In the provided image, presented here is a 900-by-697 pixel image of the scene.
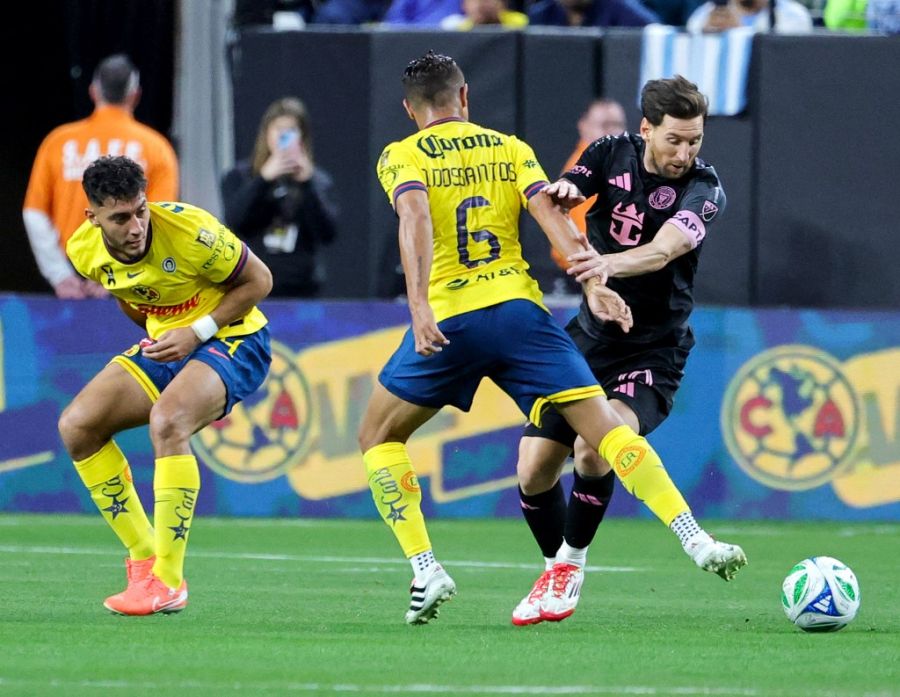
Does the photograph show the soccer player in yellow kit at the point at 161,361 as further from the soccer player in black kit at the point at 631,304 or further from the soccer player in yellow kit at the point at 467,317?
the soccer player in black kit at the point at 631,304

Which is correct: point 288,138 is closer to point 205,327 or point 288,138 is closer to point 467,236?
point 205,327

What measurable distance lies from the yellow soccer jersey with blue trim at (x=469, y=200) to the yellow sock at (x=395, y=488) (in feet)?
1.89

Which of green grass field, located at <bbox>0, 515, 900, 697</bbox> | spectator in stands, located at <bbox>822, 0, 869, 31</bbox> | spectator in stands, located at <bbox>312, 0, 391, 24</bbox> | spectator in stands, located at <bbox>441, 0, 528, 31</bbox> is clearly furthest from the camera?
spectator in stands, located at <bbox>312, 0, 391, 24</bbox>

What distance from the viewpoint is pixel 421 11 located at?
14234 millimetres

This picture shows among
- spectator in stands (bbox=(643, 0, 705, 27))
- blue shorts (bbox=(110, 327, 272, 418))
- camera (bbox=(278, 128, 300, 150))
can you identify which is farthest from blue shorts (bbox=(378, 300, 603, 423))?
spectator in stands (bbox=(643, 0, 705, 27))

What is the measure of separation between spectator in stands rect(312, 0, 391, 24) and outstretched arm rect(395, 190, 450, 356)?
24.8 feet

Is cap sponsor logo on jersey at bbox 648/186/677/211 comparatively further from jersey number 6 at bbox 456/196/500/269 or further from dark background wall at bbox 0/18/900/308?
dark background wall at bbox 0/18/900/308

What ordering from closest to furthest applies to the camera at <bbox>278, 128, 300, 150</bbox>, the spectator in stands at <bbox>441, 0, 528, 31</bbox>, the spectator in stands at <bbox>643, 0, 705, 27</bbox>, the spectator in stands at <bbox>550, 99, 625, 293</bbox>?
the camera at <bbox>278, 128, 300, 150</bbox>, the spectator in stands at <bbox>550, 99, 625, 293</bbox>, the spectator in stands at <bbox>441, 0, 528, 31</bbox>, the spectator in stands at <bbox>643, 0, 705, 27</bbox>

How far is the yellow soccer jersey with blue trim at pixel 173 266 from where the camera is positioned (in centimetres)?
769

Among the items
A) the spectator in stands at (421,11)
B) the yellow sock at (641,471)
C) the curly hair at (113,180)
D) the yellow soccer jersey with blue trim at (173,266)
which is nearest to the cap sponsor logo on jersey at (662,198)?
the yellow sock at (641,471)

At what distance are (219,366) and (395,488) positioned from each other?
0.97 meters

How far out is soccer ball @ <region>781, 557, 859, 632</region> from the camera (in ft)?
23.1

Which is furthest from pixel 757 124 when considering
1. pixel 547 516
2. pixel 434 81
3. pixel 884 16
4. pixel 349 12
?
pixel 434 81

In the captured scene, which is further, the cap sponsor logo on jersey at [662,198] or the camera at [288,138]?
the camera at [288,138]
